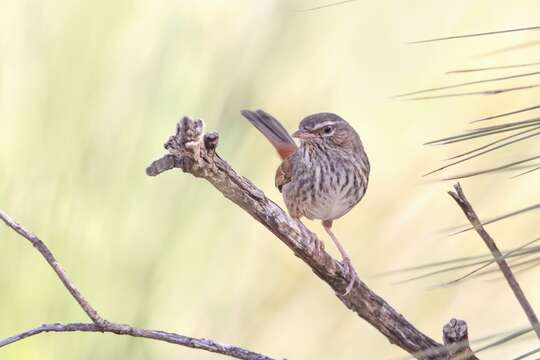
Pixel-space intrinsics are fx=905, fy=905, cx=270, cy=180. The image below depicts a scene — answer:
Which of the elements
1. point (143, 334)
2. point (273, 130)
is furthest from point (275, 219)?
point (273, 130)

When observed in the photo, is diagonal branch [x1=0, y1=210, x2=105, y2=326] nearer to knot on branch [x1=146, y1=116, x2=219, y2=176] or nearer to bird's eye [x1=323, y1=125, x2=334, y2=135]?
knot on branch [x1=146, y1=116, x2=219, y2=176]

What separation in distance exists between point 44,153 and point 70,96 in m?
0.18

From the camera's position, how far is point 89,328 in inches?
50.7

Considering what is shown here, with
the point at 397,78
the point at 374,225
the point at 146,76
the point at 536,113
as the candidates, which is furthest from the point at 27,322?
the point at 536,113

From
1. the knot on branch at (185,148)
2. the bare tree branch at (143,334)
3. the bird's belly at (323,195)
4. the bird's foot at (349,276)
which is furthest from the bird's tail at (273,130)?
the bare tree branch at (143,334)

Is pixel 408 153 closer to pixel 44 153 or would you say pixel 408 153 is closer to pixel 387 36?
pixel 387 36

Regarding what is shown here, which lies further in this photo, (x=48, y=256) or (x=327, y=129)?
(x=327, y=129)

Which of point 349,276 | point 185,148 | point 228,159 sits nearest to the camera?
point 185,148

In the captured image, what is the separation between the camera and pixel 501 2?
105 inches

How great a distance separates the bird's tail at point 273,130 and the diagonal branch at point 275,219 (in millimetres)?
543

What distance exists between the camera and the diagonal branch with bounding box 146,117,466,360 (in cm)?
140

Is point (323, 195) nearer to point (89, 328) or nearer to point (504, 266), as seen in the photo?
point (89, 328)

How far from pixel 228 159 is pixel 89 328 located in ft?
2.89

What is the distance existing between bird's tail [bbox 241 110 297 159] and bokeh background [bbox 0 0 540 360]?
3 centimetres
